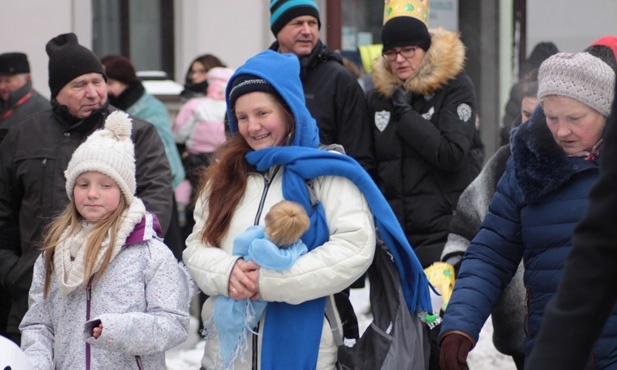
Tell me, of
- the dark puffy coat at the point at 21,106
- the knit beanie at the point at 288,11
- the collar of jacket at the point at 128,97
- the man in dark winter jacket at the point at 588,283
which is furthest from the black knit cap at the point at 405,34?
the man in dark winter jacket at the point at 588,283

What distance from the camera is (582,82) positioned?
3.71m

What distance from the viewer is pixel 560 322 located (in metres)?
2.05

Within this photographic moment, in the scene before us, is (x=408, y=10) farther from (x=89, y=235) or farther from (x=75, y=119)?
(x=89, y=235)

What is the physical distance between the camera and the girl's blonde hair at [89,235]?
4.09 meters

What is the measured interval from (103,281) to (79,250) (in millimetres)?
150

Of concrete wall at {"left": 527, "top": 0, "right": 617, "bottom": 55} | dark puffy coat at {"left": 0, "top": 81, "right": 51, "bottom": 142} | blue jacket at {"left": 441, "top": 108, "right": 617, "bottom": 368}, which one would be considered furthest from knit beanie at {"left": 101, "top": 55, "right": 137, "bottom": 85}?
concrete wall at {"left": 527, "top": 0, "right": 617, "bottom": 55}

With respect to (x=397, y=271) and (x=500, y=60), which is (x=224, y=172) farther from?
(x=500, y=60)

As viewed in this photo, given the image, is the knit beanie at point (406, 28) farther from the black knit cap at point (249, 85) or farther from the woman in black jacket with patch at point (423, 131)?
the black knit cap at point (249, 85)

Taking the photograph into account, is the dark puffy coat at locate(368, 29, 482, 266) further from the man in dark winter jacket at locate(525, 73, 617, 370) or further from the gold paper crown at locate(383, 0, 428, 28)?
the man in dark winter jacket at locate(525, 73, 617, 370)

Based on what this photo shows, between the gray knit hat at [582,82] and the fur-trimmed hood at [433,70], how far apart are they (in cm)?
189

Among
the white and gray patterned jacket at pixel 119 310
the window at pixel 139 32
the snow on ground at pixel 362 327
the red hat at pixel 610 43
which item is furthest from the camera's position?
the window at pixel 139 32

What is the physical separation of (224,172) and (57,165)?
Result: 1.25 meters

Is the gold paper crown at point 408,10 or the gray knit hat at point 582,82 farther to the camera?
the gold paper crown at point 408,10

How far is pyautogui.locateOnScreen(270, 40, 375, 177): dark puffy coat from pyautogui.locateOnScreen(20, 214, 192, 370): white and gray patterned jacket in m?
1.69
